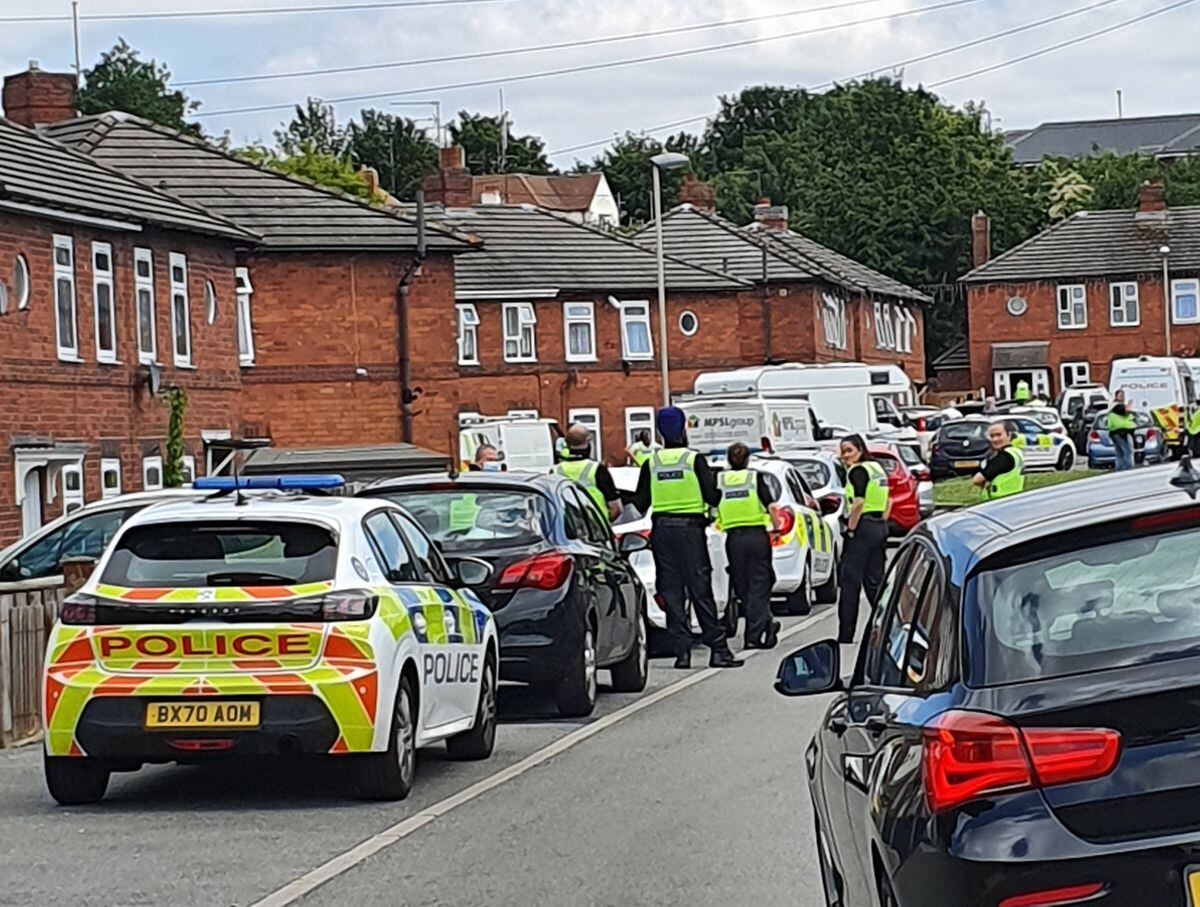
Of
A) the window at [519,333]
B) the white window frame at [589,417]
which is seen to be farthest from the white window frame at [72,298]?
the white window frame at [589,417]

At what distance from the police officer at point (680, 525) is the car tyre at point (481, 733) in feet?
16.6

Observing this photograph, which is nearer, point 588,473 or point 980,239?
point 588,473

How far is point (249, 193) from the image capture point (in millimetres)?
46094

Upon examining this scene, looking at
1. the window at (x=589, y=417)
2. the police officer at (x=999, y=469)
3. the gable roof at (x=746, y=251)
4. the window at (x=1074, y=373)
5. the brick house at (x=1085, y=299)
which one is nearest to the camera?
the police officer at (x=999, y=469)

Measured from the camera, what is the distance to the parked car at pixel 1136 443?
161 feet

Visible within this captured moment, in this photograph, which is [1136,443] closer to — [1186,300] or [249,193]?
[249,193]

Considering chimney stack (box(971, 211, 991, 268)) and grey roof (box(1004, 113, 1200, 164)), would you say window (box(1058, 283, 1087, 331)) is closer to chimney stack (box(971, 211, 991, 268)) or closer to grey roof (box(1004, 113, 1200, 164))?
chimney stack (box(971, 211, 991, 268))

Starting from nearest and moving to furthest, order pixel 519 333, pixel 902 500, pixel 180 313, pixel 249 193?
pixel 902 500 < pixel 180 313 < pixel 249 193 < pixel 519 333

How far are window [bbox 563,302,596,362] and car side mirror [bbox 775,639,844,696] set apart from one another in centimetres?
5264

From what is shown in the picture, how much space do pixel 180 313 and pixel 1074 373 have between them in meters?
60.2

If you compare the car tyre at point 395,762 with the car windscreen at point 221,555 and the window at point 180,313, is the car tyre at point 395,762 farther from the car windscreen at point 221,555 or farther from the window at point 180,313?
the window at point 180,313

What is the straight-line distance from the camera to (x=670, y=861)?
31.6 ft

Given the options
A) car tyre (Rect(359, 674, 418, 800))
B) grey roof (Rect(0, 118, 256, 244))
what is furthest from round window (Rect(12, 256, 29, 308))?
car tyre (Rect(359, 674, 418, 800))

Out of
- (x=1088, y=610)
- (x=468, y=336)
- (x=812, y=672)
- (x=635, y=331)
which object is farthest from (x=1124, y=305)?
(x=1088, y=610)
